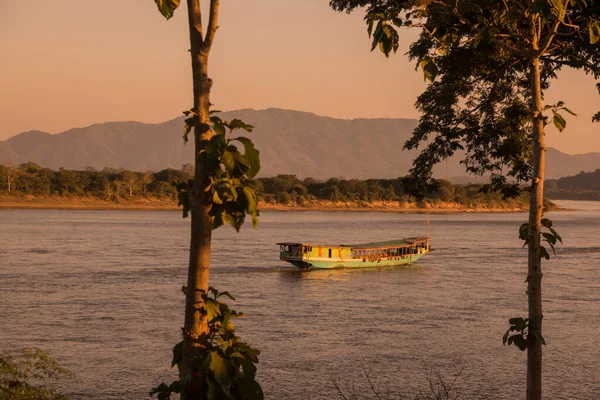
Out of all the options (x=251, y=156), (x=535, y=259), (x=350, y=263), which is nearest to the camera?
(x=251, y=156)

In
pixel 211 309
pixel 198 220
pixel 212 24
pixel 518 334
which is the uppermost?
pixel 212 24

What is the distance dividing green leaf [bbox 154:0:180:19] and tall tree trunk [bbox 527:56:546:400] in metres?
7.23

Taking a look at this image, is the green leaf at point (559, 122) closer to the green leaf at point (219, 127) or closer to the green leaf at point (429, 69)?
the green leaf at point (429, 69)

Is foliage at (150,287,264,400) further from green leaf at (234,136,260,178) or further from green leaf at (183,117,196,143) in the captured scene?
green leaf at (183,117,196,143)

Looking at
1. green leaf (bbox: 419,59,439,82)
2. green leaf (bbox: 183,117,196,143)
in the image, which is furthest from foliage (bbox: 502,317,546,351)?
green leaf (bbox: 183,117,196,143)

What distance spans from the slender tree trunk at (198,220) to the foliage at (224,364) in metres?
0.08

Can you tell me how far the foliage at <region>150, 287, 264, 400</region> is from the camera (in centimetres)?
792

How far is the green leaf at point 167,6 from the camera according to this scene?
25.4 feet

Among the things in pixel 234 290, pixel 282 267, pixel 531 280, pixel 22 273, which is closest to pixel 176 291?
pixel 234 290

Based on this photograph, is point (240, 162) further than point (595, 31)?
No

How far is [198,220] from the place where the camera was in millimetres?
8094

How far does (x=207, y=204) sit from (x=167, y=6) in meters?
2.08

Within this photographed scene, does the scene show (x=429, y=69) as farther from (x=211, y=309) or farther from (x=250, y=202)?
(x=211, y=309)

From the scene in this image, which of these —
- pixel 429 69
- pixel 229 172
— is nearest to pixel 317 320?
pixel 429 69
